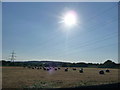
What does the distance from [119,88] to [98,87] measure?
1930mm

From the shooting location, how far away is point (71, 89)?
35.5 ft

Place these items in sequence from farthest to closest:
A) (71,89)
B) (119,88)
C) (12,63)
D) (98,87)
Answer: (12,63) → (119,88) → (98,87) → (71,89)

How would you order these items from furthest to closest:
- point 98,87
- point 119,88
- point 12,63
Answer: point 12,63, point 119,88, point 98,87

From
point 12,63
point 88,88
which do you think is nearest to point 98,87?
point 88,88

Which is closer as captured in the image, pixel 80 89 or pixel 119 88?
pixel 80 89

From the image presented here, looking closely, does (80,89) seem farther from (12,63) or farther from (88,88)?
(12,63)

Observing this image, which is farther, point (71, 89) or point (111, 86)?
point (111, 86)

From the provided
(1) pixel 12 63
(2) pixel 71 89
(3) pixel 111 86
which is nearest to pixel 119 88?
(3) pixel 111 86

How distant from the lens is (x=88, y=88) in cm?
1105

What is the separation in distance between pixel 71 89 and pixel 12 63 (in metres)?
142

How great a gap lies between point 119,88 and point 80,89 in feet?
11.2

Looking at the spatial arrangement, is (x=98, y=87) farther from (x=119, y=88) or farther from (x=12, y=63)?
(x=12, y=63)

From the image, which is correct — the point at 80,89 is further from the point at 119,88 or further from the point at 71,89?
the point at 119,88

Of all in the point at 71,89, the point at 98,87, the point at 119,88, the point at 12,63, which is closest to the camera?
the point at 71,89
